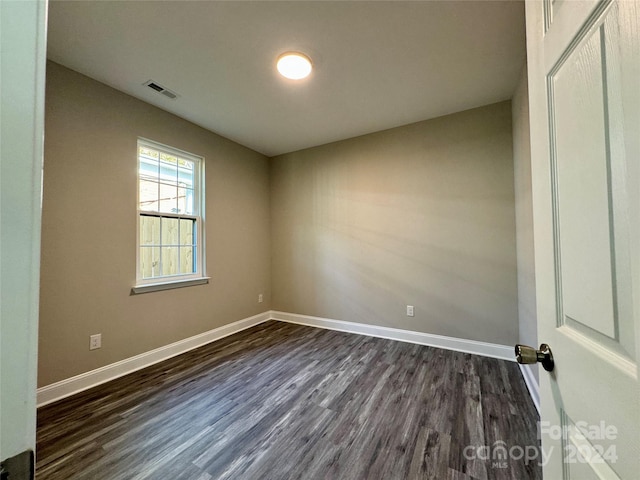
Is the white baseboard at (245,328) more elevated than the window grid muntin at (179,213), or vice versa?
the window grid muntin at (179,213)

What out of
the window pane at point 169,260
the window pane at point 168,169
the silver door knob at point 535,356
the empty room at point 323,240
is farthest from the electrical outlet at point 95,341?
the silver door knob at point 535,356

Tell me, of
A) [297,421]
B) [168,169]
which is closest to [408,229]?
[297,421]

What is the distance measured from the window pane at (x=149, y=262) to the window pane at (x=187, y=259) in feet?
0.90

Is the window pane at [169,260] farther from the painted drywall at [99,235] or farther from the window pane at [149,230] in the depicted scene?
the painted drywall at [99,235]

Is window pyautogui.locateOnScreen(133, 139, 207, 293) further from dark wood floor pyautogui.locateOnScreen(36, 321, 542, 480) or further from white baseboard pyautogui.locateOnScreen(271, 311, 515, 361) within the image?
white baseboard pyautogui.locateOnScreen(271, 311, 515, 361)

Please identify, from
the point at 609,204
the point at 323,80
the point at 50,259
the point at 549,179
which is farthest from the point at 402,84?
the point at 50,259

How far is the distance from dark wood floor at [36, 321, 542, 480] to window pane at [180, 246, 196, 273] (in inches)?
39.2

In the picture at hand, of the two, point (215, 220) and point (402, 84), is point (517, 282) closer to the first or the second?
point (402, 84)

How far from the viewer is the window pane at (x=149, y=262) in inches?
101

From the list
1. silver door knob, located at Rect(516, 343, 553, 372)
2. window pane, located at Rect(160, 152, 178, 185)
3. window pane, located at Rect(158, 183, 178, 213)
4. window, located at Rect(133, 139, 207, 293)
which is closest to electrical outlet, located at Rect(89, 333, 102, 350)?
window, located at Rect(133, 139, 207, 293)

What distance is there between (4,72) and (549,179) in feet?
3.43

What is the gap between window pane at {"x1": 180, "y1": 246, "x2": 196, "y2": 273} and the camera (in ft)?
9.73

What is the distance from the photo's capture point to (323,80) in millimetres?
2242

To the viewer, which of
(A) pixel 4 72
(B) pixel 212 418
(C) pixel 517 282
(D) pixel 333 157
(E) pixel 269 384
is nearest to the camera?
(A) pixel 4 72
